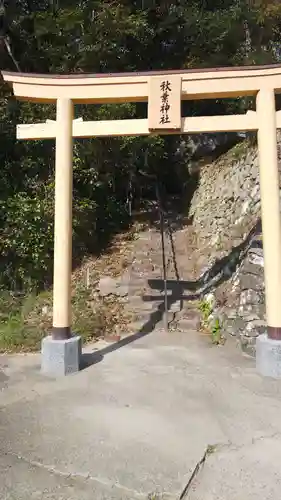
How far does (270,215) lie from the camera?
181 inches

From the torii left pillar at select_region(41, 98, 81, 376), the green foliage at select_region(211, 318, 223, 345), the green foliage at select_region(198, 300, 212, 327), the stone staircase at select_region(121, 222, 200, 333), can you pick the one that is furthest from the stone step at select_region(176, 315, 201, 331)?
the torii left pillar at select_region(41, 98, 81, 376)

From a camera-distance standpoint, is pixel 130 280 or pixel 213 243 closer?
pixel 130 280

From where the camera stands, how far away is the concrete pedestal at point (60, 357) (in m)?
4.52

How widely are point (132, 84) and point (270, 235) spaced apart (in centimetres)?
250

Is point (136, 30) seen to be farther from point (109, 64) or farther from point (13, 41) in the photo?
point (13, 41)

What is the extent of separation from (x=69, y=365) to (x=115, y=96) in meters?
3.31

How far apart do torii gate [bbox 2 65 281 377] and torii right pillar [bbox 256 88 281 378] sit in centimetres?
1

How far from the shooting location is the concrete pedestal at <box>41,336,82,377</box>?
4.52m

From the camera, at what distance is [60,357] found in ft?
14.9

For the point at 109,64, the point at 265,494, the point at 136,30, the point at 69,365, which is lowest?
the point at 265,494

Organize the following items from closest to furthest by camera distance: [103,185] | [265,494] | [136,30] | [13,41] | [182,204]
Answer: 1. [265,494]
2. [136,30]
3. [13,41]
4. [103,185]
5. [182,204]

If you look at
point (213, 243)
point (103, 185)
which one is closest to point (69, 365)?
point (213, 243)

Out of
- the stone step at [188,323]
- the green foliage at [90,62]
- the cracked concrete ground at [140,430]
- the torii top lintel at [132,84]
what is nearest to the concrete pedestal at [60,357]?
the cracked concrete ground at [140,430]

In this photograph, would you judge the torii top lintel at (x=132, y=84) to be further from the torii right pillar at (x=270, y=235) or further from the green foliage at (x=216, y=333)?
the green foliage at (x=216, y=333)
